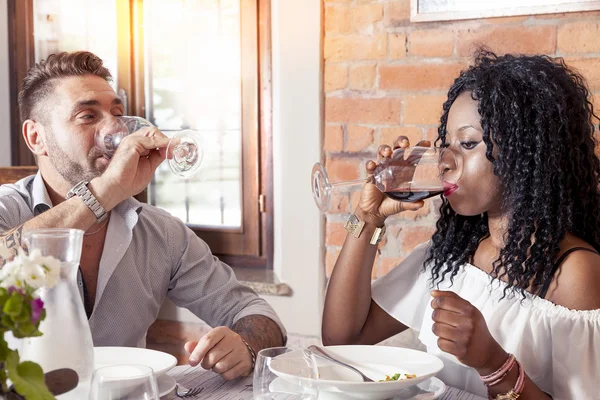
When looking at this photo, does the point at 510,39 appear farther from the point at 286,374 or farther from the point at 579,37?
the point at 286,374

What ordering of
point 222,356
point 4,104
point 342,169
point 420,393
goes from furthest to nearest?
point 4,104 → point 342,169 → point 222,356 → point 420,393

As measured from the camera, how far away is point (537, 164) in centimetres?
133

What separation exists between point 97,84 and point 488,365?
1.14 metres

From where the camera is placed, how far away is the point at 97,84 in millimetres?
1710

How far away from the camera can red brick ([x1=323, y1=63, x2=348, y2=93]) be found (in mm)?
2029

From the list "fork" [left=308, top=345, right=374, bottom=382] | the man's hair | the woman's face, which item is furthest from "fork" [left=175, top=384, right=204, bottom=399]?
the man's hair

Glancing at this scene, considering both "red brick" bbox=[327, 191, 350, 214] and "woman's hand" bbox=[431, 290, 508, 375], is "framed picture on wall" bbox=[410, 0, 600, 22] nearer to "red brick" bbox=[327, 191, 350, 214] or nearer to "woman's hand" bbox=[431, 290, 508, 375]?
"red brick" bbox=[327, 191, 350, 214]

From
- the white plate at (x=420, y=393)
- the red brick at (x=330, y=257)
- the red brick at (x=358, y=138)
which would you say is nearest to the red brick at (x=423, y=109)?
the red brick at (x=358, y=138)

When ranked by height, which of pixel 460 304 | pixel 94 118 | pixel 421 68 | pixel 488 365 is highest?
pixel 421 68

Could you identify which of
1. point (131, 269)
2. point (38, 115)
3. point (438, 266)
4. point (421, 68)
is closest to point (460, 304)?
point (438, 266)

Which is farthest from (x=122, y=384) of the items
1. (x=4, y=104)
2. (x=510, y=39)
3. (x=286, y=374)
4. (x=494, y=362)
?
(x=4, y=104)

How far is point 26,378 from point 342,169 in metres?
1.53

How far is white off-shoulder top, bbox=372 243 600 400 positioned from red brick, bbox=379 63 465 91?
2.11ft

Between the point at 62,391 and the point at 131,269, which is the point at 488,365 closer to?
the point at 62,391
